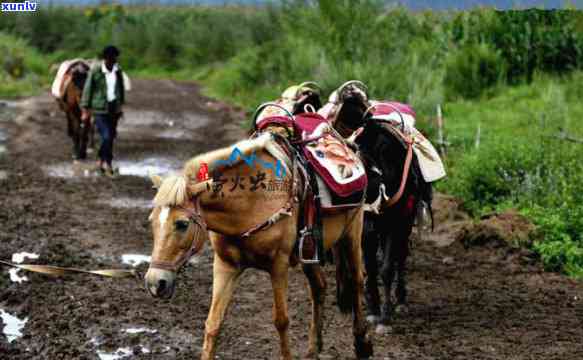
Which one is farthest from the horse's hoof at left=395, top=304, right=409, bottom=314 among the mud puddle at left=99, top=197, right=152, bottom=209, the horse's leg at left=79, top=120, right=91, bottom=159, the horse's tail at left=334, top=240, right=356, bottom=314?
the horse's leg at left=79, top=120, right=91, bottom=159

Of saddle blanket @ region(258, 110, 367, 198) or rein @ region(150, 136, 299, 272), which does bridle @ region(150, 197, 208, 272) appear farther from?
saddle blanket @ region(258, 110, 367, 198)

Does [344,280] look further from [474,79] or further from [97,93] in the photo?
[474,79]

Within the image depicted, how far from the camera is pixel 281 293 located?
5219 mm

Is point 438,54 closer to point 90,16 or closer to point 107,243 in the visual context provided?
point 107,243

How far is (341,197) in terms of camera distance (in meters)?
5.64

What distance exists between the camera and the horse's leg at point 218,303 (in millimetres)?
4980

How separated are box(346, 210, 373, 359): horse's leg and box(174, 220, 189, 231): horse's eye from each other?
73.5 inches

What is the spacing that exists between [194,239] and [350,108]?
9.63ft

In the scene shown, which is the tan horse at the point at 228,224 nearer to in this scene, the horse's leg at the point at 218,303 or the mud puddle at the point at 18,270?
the horse's leg at the point at 218,303

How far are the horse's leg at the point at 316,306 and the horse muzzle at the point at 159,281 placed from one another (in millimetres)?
1731

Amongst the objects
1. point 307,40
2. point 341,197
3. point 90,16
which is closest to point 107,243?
point 341,197

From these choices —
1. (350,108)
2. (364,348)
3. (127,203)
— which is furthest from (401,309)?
(127,203)

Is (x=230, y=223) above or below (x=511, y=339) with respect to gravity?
above

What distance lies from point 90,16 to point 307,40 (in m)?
33.6
